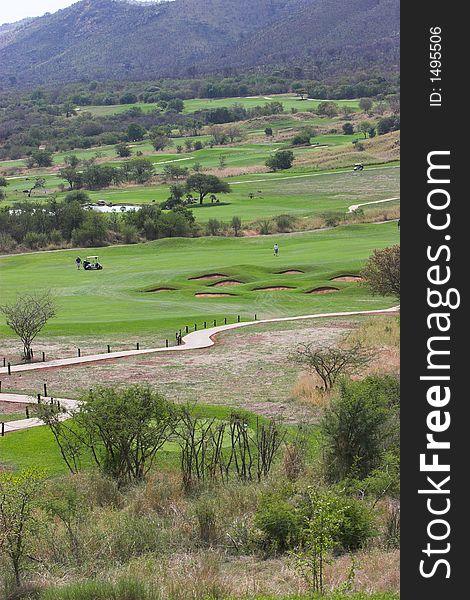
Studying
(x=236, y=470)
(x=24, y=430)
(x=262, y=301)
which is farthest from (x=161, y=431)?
(x=262, y=301)

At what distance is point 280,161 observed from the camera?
141m

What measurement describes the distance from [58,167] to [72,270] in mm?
101838

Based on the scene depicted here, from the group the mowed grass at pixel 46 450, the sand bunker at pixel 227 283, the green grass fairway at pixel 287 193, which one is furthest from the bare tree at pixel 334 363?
the green grass fairway at pixel 287 193

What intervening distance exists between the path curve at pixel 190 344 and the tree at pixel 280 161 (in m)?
90.7

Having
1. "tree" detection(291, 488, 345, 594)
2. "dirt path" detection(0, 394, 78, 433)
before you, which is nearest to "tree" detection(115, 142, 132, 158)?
"dirt path" detection(0, 394, 78, 433)

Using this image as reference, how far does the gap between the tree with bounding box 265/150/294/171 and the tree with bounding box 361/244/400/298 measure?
315ft

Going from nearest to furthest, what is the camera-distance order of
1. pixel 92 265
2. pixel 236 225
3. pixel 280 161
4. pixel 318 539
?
pixel 318 539, pixel 92 265, pixel 236 225, pixel 280 161

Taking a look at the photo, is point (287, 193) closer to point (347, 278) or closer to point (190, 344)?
point (347, 278)

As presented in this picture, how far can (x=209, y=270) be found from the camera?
212 feet

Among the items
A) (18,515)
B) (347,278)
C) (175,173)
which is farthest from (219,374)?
(175,173)

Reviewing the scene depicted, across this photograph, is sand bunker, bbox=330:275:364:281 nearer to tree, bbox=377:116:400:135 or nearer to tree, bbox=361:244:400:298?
tree, bbox=361:244:400:298

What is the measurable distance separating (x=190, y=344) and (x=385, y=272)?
32.5 feet

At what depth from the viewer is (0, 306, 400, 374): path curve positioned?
127ft

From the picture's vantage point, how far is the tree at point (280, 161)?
140m
